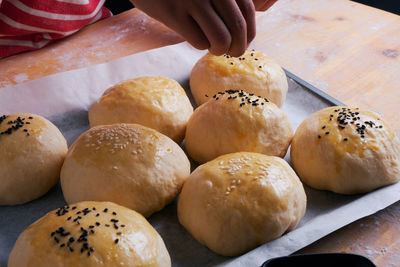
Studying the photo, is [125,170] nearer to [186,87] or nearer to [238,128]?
[238,128]

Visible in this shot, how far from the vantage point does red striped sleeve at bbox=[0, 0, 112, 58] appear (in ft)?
7.86

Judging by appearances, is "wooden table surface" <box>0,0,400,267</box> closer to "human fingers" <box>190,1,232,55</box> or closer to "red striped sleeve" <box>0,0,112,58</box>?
"red striped sleeve" <box>0,0,112,58</box>

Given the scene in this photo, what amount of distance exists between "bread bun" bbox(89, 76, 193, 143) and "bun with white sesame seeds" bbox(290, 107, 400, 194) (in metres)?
0.57

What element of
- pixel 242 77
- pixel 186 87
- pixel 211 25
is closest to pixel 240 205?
pixel 211 25

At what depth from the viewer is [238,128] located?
175 centimetres

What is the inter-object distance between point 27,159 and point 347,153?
1.29 meters

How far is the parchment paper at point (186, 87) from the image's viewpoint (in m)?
1.43

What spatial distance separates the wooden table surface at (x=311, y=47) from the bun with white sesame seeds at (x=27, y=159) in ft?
2.08

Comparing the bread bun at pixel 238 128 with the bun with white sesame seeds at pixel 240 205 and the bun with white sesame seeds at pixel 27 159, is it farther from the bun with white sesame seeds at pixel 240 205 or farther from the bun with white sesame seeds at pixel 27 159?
the bun with white sesame seeds at pixel 27 159

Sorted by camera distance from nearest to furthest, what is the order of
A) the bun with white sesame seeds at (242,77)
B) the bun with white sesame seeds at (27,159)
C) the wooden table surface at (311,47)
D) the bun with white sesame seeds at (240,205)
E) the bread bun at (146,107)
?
the bun with white sesame seeds at (240,205) < the bun with white sesame seeds at (27,159) < the bread bun at (146,107) < the bun with white sesame seeds at (242,77) < the wooden table surface at (311,47)

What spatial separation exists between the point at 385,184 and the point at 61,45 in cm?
199

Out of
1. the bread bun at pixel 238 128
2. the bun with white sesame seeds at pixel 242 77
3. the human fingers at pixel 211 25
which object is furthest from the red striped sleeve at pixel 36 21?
the human fingers at pixel 211 25

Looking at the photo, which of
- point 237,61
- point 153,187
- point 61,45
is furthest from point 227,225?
point 61,45

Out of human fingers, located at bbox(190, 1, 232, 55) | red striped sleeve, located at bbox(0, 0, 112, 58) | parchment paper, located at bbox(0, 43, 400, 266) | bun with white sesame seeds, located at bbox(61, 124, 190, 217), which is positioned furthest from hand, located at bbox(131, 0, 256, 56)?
red striped sleeve, located at bbox(0, 0, 112, 58)
